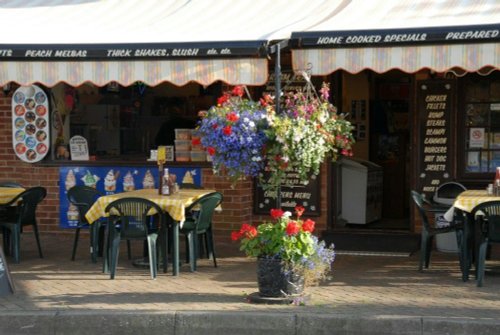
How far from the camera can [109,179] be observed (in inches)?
519

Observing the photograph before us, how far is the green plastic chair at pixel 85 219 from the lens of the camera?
1102 centimetres

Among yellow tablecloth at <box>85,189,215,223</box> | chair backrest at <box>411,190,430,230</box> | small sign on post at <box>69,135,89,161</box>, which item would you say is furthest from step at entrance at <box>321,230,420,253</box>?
small sign on post at <box>69,135,89,161</box>

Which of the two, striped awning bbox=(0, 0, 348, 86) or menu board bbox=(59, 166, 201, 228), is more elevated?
striped awning bbox=(0, 0, 348, 86)

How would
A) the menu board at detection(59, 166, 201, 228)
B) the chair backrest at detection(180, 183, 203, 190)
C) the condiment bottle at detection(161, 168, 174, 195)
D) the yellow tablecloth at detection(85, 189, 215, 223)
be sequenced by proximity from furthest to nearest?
the menu board at detection(59, 166, 201, 228) → the chair backrest at detection(180, 183, 203, 190) → the condiment bottle at detection(161, 168, 174, 195) → the yellow tablecloth at detection(85, 189, 215, 223)

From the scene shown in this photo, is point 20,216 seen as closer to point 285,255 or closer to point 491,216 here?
point 285,255

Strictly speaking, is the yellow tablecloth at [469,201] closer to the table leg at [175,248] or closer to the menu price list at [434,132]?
the menu price list at [434,132]

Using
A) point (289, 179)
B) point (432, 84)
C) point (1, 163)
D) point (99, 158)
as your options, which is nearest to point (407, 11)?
point (432, 84)

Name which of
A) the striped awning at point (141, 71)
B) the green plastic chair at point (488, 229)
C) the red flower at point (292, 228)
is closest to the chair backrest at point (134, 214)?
the striped awning at point (141, 71)

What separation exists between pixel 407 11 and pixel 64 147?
5623 mm

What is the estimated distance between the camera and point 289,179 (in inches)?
500

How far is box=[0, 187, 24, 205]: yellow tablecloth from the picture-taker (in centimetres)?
1117

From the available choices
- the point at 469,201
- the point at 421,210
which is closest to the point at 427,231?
the point at 421,210

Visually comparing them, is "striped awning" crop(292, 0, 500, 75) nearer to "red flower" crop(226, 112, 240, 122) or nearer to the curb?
"red flower" crop(226, 112, 240, 122)

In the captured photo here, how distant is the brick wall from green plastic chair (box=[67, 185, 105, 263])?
6.41ft
